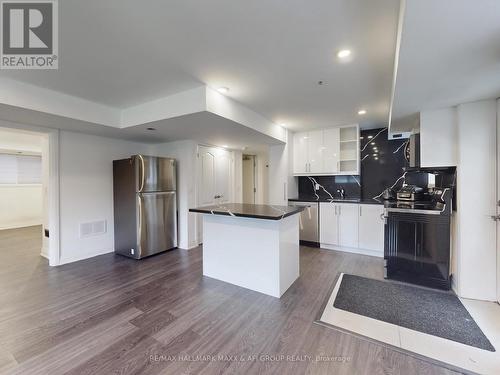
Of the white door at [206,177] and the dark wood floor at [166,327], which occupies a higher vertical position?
the white door at [206,177]

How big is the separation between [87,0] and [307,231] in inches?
165

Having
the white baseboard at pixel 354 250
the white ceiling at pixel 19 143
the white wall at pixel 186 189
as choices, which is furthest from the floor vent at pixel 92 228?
the white baseboard at pixel 354 250

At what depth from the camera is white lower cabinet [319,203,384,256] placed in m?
3.75

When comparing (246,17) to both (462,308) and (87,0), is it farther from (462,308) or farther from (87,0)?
(462,308)

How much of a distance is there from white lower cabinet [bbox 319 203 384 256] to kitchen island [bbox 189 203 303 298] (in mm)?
1502

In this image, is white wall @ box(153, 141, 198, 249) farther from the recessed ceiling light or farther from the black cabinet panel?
the black cabinet panel

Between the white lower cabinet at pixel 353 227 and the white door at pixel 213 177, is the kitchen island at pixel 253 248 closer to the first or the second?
the white lower cabinet at pixel 353 227

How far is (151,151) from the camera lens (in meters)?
4.71

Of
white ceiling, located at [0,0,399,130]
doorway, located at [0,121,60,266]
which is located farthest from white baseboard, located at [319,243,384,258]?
doorway, located at [0,121,60,266]

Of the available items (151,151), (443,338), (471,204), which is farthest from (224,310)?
(151,151)

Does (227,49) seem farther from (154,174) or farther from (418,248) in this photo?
(418,248)

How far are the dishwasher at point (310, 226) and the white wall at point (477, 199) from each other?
209 centimetres

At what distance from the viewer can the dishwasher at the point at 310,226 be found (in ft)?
14.0

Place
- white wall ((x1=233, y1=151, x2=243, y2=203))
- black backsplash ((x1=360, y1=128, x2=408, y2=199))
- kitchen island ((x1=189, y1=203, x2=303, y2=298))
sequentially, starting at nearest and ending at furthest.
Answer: kitchen island ((x1=189, y1=203, x2=303, y2=298)) < black backsplash ((x1=360, y1=128, x2=408, y2=199)) < white wall ((x1=233, y1=151, x2=243, y2=203))
